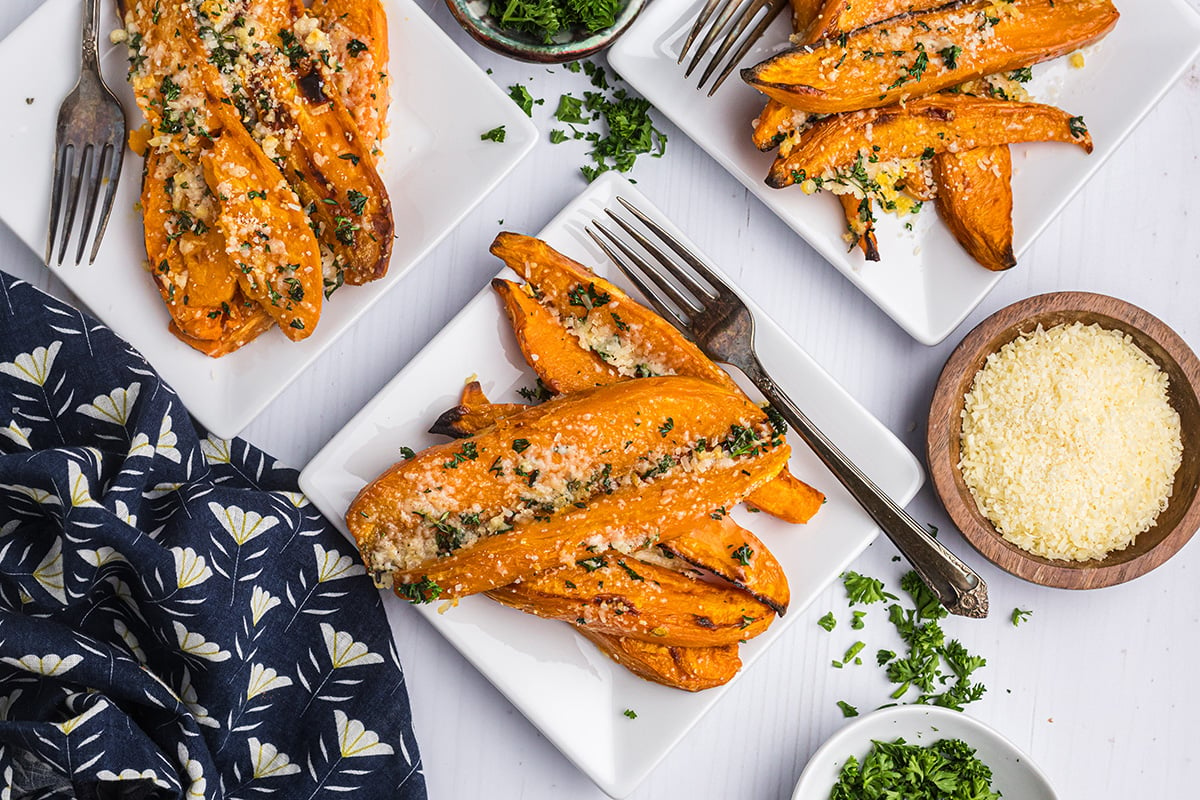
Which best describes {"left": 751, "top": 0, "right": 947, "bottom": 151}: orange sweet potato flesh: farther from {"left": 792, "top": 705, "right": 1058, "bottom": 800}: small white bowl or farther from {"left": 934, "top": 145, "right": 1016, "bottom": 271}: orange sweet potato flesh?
{"left": 792, "top": 705, "right": 1058, "bottom": 800}: small white bowl

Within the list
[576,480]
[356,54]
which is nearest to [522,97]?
[356,54]

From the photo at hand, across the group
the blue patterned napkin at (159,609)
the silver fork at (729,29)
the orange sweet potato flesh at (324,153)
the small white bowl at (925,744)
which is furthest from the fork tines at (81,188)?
the small white bowl at (925,744)

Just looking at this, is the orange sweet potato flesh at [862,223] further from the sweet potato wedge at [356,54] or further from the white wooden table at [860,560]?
the sweet potato wedge at [356,54]

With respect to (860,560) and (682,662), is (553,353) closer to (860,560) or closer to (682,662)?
(682,662)

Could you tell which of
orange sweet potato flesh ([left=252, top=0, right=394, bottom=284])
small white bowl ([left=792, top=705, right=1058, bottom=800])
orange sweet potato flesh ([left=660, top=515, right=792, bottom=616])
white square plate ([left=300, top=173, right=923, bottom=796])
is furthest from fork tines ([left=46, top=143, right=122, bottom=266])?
small white bowl ([left=792, top=705, right=1058, bottom=800])

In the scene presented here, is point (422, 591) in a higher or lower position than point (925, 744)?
higher

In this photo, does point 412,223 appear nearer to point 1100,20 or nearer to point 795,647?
point 795,647
